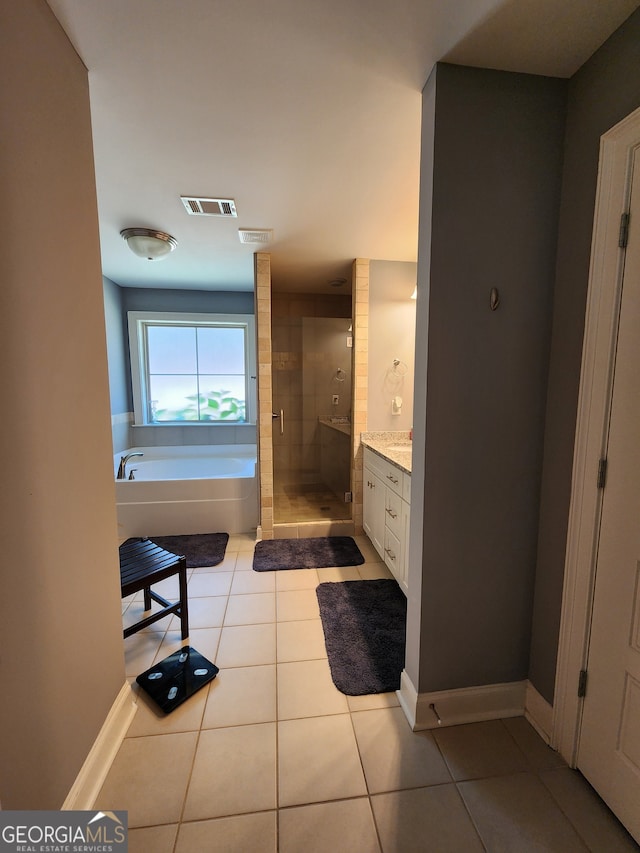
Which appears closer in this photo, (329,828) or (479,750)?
(329,828)

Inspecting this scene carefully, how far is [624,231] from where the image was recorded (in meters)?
1.03

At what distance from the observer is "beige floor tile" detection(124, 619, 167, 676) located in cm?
170

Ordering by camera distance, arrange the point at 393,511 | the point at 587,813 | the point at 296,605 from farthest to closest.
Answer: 1. the point at 393,511
2. the point at 296,605
3. the point at 587,813

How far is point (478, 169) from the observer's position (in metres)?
1.21

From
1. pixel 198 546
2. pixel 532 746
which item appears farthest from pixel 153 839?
pixel 198 546

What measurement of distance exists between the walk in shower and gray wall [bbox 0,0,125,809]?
228 cm

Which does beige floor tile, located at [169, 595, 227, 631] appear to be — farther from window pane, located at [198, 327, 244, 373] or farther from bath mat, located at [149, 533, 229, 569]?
window pane, located at [198, 327, 244, 373]

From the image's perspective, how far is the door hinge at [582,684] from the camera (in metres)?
1.20

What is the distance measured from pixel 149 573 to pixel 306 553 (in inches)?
53.8

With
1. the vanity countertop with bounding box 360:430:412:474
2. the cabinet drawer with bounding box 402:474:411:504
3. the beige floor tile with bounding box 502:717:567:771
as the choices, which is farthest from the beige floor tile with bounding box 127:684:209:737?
the vanity countertop with bounding box 360:430:412:474

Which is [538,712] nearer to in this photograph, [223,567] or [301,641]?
[301,641]

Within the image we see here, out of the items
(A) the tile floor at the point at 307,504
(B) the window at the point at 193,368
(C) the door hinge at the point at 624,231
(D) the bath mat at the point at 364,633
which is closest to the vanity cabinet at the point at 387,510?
(D) the bath mat at the point at 364,633

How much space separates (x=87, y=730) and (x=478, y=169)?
90.9 inches

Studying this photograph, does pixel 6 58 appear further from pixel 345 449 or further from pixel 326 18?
pixel 345 449
